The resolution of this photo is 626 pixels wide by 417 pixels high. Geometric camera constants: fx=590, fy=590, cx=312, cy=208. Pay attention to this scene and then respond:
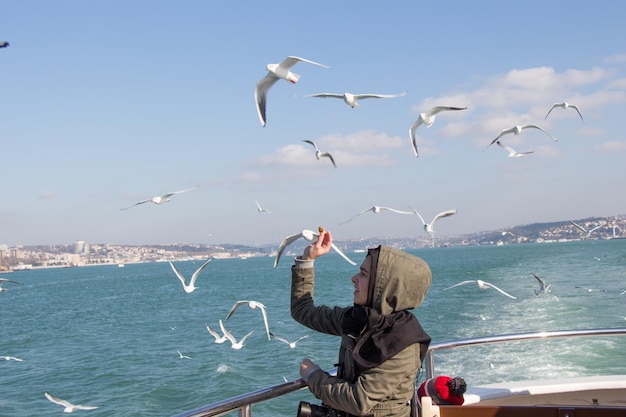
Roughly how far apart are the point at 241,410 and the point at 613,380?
232cm

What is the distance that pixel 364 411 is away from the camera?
208 centimetres

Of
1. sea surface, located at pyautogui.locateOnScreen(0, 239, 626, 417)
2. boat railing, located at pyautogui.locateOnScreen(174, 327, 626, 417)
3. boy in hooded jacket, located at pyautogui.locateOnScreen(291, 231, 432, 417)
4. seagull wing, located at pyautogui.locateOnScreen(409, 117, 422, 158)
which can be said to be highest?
seagull wing, located at pyautogui.locateOnScreen(409, 117, 422, 158)

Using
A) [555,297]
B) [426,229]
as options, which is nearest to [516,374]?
[426,229]

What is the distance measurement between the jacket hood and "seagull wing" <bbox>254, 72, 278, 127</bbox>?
5321 mm

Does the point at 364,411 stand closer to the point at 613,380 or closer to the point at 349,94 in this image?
the point at 613,380

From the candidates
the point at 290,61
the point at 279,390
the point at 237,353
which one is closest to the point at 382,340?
the point at 279,390

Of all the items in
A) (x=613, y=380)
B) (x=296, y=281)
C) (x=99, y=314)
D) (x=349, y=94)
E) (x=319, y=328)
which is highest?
(x=349, y=94)

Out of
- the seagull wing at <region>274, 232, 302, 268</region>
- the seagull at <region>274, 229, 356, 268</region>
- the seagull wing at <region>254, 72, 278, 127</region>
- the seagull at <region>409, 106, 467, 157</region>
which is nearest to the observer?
the seagull at <region>274, 229, 356, 268</region>

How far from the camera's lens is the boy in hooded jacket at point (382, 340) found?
2.06m

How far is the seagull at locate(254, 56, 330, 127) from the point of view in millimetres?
7492

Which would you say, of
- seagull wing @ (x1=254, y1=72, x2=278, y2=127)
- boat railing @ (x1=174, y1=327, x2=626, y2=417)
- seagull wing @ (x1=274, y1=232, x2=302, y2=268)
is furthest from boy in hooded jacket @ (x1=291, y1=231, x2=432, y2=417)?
seagull wing @ (x1=254, y1=72, x2=278, y2=127)

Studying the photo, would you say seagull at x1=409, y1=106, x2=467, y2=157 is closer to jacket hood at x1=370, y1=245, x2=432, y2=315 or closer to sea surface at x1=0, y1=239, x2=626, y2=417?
sea surface at x1=0, y1=239, x2=626, y2=417

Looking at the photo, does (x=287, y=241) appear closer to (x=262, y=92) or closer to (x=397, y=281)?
(x=397, y=281)

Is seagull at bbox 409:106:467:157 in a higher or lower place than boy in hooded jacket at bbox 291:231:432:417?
higher
